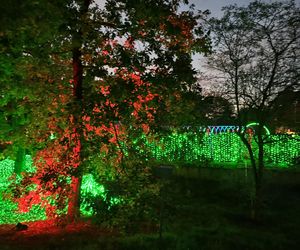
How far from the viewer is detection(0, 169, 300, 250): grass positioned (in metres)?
8.69

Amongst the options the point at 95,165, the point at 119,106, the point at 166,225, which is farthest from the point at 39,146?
the point at 166,225

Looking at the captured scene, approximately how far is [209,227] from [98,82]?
16.9 ft

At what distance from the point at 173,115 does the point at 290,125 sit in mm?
4962

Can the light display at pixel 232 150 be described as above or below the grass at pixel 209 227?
above

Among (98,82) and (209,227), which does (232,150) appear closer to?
(209,227)

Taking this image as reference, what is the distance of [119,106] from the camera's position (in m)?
8.04

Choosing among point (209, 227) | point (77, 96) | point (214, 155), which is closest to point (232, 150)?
point (214, 155)

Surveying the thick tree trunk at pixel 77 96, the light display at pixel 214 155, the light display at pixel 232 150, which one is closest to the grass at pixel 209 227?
the thick tree trunk at pixel 77 96

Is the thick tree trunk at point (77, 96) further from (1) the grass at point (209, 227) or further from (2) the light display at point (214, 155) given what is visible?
(2) the light display at point (214, 155)

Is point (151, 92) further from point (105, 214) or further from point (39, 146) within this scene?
point (39, 146)

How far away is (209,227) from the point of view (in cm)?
1070

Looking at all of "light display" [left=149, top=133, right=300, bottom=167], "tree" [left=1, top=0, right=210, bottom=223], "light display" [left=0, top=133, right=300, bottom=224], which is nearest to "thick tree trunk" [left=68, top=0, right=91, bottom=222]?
"tree" [left=1, top=0, right=210, bottom=223]

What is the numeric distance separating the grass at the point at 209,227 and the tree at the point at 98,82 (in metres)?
1.02

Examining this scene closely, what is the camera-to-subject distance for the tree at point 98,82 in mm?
8164
